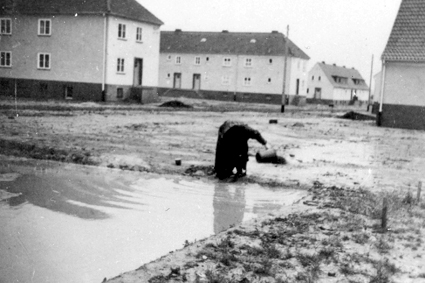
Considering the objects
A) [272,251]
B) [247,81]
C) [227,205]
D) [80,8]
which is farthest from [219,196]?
[247,81]

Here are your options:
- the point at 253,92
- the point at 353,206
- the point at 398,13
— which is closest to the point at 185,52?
the point at 253,92

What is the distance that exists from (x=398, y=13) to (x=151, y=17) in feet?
65.2

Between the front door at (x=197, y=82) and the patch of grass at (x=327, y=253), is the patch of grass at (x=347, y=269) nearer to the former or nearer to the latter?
the patch of grass at (x=327, y=253)

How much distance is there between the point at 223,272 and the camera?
580 centimetres

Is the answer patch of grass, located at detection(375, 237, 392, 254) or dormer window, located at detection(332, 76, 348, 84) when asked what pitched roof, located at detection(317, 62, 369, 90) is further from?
patch of grass, located at detection(375, 237, 392, 254)

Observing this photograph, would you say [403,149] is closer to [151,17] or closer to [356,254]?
[356,254]

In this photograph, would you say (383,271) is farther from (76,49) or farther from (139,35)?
(139,35)

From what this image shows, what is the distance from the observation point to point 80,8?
39.2 meters

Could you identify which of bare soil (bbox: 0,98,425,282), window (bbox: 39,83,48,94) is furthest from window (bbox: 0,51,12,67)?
bare soil (bbox: 0,98,425,282)

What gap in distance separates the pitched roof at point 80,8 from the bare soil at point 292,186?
1596 cm

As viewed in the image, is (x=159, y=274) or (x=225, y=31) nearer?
(x=159, y=274)

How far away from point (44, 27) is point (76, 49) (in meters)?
3.57

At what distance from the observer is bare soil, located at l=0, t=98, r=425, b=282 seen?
238 inches

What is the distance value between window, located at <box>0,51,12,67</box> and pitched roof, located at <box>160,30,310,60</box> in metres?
27.8
